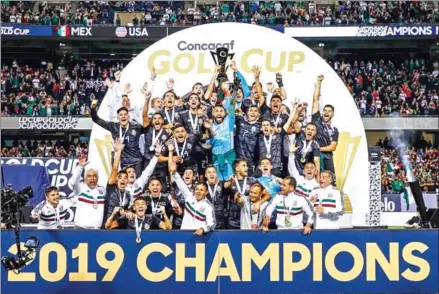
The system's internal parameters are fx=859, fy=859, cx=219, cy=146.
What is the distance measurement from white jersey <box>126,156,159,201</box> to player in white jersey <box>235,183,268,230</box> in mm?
1245

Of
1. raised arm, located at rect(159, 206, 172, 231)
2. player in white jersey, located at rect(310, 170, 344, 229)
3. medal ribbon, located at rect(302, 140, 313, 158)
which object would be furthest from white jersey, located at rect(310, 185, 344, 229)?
raised arm, located at rect(159, 206, 172, 231)

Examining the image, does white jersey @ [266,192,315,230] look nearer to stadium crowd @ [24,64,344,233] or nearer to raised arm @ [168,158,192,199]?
stadium crowd @ [24,64,344,233]

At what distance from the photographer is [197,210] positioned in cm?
1034

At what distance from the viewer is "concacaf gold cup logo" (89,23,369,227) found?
1432 centimetres

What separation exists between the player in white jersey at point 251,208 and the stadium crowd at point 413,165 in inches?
423

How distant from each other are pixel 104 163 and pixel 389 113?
17551 millimetres

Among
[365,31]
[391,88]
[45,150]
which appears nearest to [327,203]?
[45,150]

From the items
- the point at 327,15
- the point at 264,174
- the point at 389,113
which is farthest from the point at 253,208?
the point at 327,15

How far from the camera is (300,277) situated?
9875mm

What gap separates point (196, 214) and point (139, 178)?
1309 mm

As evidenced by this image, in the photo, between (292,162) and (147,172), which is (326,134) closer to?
(292,162)

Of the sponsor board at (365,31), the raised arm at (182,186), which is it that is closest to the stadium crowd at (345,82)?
the sponsor board at (365,31)

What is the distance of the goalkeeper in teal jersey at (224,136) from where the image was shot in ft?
39.4

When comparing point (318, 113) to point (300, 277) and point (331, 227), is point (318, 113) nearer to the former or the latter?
point (331, 227)
